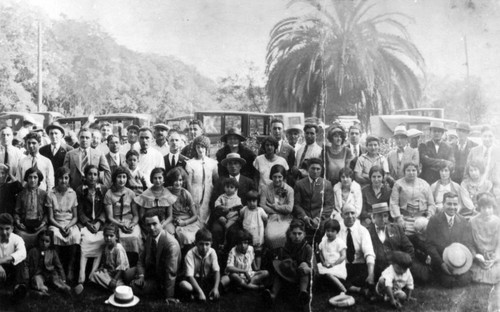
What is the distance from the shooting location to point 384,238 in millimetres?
4371

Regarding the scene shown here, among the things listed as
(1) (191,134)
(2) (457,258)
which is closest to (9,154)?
(1) (191,134)

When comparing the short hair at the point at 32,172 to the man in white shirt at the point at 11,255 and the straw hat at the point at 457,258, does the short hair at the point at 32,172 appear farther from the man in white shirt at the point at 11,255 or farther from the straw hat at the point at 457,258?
the straw hat at the point at 457,258

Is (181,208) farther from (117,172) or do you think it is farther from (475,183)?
(475,183)

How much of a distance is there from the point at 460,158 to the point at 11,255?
14.6 feet

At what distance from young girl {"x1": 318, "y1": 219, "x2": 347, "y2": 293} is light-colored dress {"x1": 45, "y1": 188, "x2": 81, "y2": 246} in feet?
7.30

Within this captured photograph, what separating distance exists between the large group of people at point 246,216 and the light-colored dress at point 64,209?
1cm

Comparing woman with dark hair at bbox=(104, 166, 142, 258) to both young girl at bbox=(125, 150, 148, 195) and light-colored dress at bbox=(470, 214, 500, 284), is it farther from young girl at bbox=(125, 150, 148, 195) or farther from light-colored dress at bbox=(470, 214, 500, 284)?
light-colored dress at bbox=(470, 214, 500, 284)

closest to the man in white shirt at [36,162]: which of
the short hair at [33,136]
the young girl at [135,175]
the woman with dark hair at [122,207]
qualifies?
the short hair at [33,136]

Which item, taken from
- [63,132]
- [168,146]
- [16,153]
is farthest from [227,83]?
[16,153]

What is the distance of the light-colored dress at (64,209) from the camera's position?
4422 mm

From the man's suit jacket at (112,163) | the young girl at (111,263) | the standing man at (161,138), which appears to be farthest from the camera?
the standing man at (161,138)

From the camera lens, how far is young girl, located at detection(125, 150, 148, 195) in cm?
463

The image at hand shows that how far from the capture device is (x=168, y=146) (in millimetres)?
5184

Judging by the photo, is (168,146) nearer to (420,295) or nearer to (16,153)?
(16,153)
